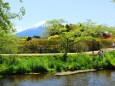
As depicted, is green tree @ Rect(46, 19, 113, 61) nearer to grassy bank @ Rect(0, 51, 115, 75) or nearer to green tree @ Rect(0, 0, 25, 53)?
grassy bank @ Rect(0, 51, 115, 75)

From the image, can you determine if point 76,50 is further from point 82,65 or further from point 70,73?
point 70,73

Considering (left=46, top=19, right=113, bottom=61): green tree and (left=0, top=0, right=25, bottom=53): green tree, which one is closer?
(left=0, top=0, right=25, bottom=53): green tree

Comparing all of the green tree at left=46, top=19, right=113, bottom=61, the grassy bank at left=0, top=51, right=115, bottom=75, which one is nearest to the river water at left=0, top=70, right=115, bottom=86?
the grassy bank at left=0, top=51, right=115, bottom=75

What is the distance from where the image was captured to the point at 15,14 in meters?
34.5

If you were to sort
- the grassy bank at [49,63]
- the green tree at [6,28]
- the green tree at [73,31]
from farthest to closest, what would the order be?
the green tree at [73,31], the grassy bank at [49,63], the green tree at [6,28]

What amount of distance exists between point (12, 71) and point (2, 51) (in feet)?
13.3

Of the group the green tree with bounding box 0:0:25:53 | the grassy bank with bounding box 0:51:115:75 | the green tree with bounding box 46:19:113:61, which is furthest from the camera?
the green tree with bounding box 46:19:113:61

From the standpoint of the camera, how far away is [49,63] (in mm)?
50656

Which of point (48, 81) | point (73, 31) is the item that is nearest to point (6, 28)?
point (48, 81)

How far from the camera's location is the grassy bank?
47.3 metres

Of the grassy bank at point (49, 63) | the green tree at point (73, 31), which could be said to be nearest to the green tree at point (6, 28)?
the grassy bank at point (49, 63)

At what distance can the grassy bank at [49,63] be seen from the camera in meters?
47.3

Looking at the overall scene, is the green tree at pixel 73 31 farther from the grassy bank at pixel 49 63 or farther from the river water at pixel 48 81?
the river water at pixel 48 81

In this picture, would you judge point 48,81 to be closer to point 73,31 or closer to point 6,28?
point 6,28
